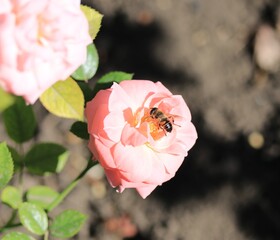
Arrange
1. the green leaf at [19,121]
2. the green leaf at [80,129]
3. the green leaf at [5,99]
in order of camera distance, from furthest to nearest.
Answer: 1. the green leaf at [19,121]
2. the green leaf at [80,129]
3. the green leaf at [5,99]

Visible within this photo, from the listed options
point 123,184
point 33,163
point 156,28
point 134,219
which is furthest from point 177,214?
point 123,184

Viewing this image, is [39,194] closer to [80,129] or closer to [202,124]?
[80,129]

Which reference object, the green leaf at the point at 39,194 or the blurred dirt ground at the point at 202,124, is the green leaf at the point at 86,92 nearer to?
the green leaf at the point at 39,194

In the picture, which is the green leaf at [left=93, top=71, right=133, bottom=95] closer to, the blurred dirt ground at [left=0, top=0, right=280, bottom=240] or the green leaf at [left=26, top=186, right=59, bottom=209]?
the green leaf at [left=26, top=186, right=59, bottom=209]

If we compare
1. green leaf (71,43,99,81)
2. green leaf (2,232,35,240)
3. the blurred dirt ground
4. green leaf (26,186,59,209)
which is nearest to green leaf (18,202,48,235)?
green leaf (2,232,35,240)

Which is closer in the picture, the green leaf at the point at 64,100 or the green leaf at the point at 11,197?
the green leaf at the point at 64,100

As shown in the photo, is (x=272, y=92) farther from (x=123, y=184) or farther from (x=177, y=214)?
(x=123, y=184)

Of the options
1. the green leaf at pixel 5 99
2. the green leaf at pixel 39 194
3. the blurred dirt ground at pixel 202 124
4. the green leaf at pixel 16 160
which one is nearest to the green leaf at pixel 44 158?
the green leaf at pixel 16 160
